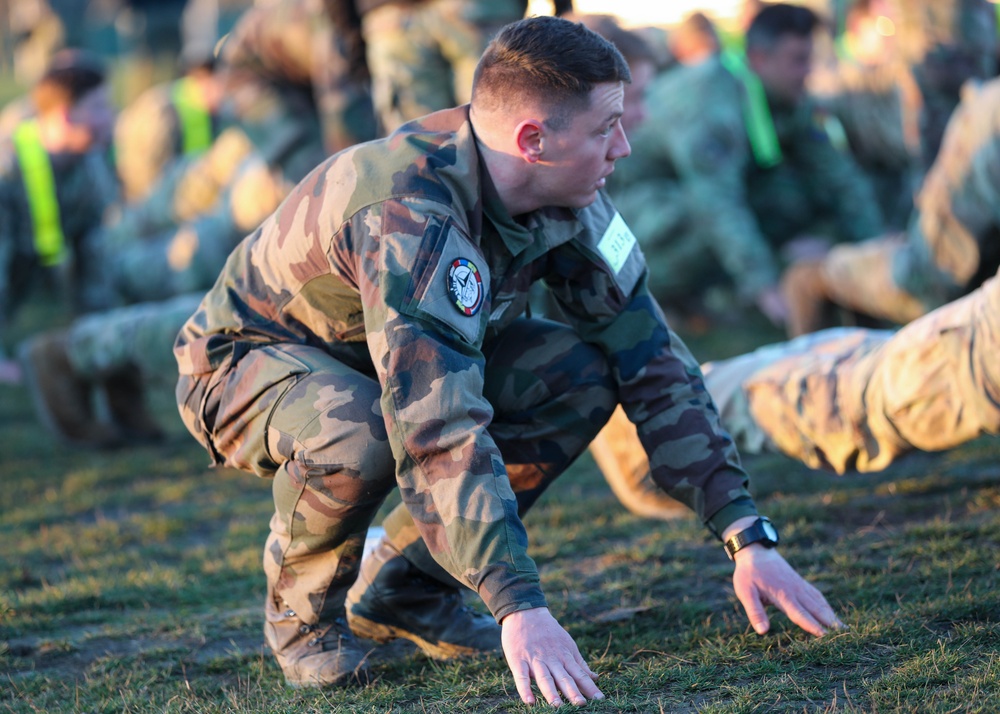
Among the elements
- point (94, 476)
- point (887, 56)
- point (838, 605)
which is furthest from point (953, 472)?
point (887, 56)

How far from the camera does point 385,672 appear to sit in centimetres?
259

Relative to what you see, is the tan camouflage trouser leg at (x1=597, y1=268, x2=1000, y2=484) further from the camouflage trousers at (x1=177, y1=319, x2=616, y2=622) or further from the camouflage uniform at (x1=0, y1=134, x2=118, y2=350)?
the camouflage uniform at (x1=0, y1=134, x2=118, y2=350)

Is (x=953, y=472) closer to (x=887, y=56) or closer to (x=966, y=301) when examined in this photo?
(x=966, y=301)

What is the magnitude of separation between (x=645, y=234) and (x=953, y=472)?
333 centimetres

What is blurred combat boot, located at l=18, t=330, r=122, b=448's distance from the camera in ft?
18.1

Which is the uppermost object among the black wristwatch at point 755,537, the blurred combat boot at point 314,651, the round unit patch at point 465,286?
the round unit patch at point 465,286

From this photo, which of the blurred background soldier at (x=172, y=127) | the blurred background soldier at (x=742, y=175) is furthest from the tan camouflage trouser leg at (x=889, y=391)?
the blurred background soldier at (x=172, y=127)

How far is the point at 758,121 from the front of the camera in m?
6.48

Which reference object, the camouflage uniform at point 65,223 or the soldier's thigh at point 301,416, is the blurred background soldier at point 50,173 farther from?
the soldier's thigh at point 301,416

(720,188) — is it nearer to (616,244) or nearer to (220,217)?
(220,217)

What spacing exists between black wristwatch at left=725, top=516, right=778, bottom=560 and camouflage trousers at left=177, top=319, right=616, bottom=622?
42 cm

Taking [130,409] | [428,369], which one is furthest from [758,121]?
[428,369]

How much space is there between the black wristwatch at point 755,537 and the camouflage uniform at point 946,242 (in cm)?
222

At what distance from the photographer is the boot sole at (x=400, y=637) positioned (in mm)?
2666
